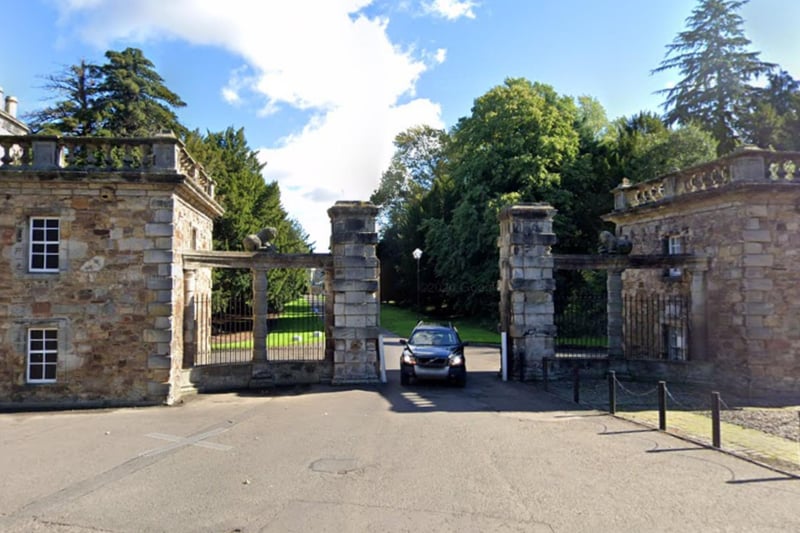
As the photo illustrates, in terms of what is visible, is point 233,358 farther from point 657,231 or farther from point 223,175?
point 657,231

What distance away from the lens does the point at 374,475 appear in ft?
23.5

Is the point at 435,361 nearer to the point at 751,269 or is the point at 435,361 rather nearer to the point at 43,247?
the point at 751,269

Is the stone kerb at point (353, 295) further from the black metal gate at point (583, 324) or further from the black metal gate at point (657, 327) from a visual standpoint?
the black metal gate at point (583, 324)

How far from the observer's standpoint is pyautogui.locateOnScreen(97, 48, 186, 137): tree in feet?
106

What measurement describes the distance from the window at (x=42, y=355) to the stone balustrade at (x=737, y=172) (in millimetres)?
18317

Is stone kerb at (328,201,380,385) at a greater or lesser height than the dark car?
greater

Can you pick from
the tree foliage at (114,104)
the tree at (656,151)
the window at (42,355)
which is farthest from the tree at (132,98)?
the tree at (656,151)

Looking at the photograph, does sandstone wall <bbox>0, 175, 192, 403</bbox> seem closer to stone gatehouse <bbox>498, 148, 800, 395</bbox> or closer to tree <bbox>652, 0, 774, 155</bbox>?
stone gatehouse <bbox>498, 148, 800, 395</bbox>

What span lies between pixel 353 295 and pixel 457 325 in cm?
2138

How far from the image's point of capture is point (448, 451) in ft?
27.1

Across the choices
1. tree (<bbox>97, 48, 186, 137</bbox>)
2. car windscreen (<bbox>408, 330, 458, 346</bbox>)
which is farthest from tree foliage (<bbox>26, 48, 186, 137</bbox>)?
car windscreen (<bbox>408, 330, 458, 346</bbox>)

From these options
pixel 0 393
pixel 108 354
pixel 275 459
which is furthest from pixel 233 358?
pixel 275 459

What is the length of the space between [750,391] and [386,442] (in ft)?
35.1

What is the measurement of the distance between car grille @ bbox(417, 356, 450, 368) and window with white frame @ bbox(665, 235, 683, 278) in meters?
8.59
